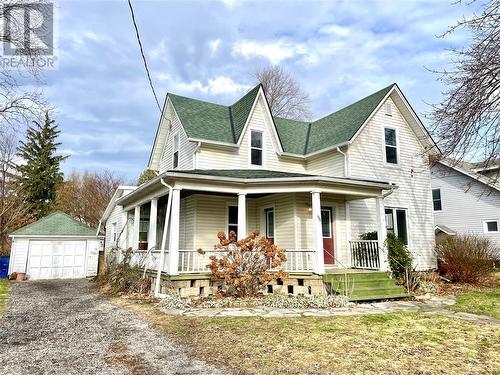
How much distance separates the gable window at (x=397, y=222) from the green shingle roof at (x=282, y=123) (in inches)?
151

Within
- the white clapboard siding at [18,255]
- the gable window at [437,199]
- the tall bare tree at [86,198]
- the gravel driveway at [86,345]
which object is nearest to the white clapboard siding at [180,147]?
the gravel driveway at [86,345]

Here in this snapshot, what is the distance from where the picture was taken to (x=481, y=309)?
8.76m

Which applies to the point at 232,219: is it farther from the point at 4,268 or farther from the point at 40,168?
the point at 40,168

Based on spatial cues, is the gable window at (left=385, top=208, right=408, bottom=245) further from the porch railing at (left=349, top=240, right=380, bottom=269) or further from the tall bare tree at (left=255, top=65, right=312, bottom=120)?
the tall bare tree at (left=255, top=65, right=312, bottom=120)

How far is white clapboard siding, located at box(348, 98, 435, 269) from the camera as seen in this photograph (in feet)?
46.5

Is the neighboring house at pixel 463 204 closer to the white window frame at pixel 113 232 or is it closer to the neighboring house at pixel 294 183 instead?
the neighboring house at pixel 294 183

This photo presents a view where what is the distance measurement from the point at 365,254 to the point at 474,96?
20.3 ft

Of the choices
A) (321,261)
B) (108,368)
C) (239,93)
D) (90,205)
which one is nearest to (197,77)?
(321,261)

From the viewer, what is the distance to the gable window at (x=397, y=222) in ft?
48.3

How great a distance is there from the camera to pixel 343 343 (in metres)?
5.63

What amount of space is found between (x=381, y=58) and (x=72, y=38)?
32.3ft

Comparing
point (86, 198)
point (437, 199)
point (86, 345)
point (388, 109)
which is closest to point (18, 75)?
point (86, 345)

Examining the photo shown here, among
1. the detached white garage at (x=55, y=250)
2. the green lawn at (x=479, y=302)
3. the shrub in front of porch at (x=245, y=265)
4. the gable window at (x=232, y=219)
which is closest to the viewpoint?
the green lawn at (x=479, y=302)

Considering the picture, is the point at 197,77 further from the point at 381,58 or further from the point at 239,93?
the point at 239,93
